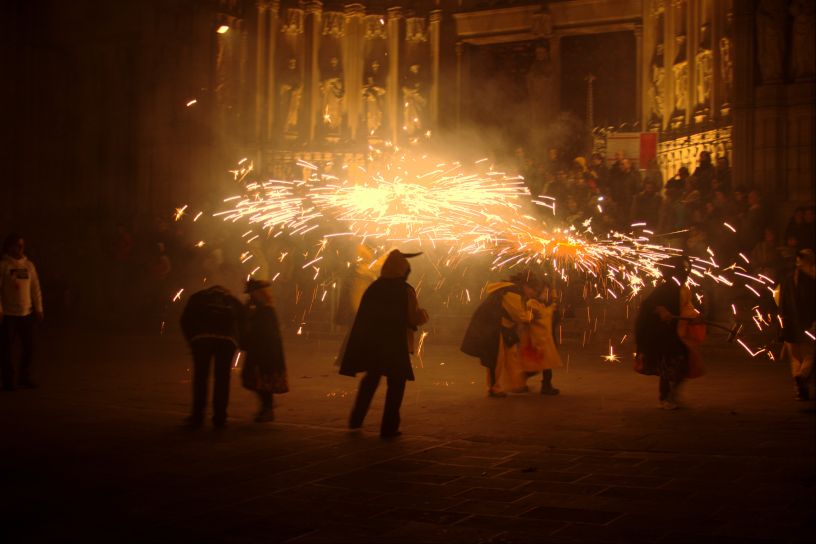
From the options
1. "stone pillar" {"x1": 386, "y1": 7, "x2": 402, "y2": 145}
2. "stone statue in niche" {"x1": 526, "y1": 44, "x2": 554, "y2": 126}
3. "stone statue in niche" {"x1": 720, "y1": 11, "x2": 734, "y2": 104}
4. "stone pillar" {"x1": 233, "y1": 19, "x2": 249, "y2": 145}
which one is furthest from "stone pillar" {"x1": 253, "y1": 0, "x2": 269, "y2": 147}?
"stone statue in niche" {"x1": 720, "y1": 11, "x2": 734, "y2": 104}

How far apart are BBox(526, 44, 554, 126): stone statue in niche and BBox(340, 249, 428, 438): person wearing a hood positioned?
15.2m

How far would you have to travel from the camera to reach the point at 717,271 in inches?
573

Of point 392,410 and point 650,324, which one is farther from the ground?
point 650,324

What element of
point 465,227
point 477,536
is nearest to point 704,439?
point 477,536

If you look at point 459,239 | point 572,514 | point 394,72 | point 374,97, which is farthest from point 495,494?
point 394,72

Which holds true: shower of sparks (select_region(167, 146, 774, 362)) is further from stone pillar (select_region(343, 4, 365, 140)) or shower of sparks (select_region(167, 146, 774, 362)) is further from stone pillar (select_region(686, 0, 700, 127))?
stone pillar (select_region(343, 4, 365, 140))

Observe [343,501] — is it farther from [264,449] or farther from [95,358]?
[95,358]

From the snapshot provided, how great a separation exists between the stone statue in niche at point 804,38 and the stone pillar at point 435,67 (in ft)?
28.1

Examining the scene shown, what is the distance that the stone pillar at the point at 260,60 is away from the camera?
898 inches

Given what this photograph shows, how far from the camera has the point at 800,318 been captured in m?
9.95

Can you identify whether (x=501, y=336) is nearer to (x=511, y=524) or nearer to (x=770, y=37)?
(x=511, y=524)

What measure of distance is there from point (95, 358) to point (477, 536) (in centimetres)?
962

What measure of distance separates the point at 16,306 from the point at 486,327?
16.2ft

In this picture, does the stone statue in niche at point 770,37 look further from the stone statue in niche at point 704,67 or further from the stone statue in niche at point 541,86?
the stone statue in niche at point 541,86
